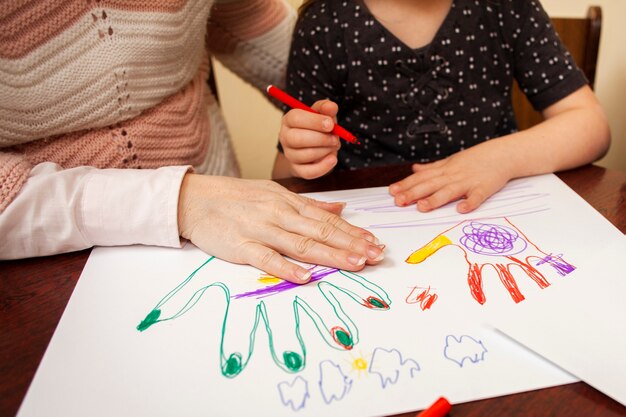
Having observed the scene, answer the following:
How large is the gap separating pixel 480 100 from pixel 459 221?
313mm

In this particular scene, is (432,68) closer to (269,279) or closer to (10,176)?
(269,279)

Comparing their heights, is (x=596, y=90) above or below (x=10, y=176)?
below

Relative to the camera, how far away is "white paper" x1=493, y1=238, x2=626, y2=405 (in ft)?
0.92

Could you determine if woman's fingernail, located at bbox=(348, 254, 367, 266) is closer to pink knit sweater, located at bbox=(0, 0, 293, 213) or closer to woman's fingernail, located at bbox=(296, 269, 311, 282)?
woman's fingernail, located at bbox=(296, 269, 311, 282)

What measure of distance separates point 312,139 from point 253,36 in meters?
0.33

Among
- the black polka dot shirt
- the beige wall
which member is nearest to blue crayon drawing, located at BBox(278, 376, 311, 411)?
the black polka dot shirt

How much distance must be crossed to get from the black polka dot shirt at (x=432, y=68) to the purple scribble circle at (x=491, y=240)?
0.27 metres

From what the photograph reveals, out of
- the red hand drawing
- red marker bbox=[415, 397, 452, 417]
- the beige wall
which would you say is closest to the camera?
red marker bbox=[415, 397, 452, 417]

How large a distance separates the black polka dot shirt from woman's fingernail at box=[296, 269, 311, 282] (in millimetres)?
370

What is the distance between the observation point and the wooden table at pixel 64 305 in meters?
0.26

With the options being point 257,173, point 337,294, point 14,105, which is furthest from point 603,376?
point 257,173

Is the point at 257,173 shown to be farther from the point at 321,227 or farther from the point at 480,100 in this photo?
the point at 321,227

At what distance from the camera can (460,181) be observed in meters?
0.51

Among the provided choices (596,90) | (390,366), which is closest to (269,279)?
(390,366)
